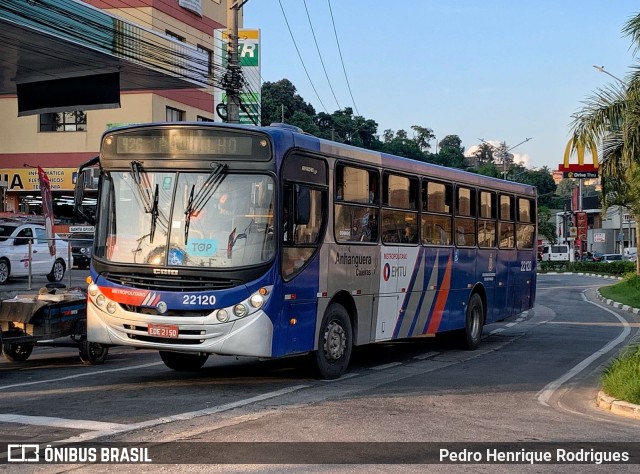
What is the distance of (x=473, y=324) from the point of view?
16484 mm

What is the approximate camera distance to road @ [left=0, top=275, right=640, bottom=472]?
7.74 m

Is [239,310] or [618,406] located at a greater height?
[239,310]

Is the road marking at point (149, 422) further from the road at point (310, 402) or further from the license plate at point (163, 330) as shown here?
the license plate at point (163, 330)

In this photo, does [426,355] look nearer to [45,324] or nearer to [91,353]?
[91,353]

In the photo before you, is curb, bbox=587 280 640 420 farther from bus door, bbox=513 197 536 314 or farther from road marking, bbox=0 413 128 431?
bus door, bbox=513 197 536 314

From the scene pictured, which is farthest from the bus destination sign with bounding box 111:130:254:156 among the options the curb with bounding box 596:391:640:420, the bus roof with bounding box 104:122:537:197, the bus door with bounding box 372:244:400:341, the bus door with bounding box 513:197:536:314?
the bus door with bounding box 513:197:536:314

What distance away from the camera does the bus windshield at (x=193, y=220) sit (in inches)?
399

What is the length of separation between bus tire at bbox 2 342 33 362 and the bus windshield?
142 inches

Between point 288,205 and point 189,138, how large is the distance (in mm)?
1408

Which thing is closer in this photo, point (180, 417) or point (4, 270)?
point (180, 417)

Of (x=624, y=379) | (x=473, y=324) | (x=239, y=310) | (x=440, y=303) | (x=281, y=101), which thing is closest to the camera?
(x=239, y=310)

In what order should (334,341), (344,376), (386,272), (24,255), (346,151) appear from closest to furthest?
(334,341) < (346,151) < (344,376) < (386,272) < (24,255)

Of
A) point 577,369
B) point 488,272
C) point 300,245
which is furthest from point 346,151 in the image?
point 488,272

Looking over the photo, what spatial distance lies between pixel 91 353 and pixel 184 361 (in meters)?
1.63
